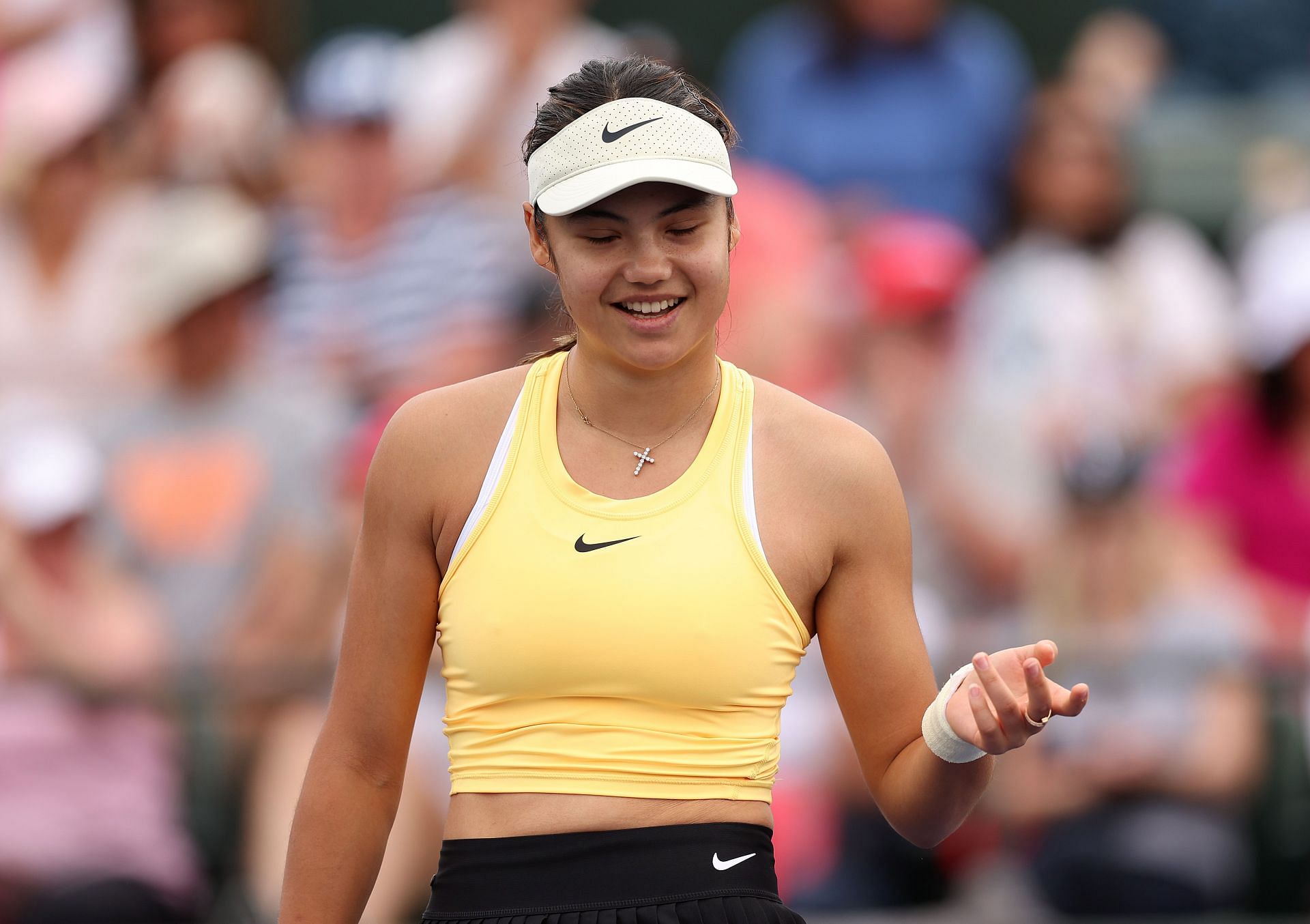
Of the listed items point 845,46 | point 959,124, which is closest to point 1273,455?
point 959,124

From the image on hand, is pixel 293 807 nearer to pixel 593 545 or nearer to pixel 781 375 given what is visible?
pixel 781 375

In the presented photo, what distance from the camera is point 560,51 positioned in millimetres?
6820

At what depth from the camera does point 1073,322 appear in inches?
248

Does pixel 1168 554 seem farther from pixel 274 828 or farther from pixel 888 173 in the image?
pixel 274 828

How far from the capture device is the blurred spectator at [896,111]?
6.78m

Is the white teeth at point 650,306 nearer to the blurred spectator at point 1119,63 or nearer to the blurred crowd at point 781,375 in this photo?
the blurred crowd at point 781,375

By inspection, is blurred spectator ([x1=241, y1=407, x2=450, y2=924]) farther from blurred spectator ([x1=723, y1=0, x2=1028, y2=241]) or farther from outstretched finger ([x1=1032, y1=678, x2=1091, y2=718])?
outstretched finger ([x1=1032, y1=678, x2=1091, y2=718])

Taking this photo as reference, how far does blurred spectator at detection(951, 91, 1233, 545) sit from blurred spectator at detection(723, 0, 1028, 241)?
0.68 feet

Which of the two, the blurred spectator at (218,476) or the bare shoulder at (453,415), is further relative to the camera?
the blurred spectator at (218,476)

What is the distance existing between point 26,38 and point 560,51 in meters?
2.26

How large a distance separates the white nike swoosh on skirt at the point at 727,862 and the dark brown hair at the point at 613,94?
0.76 meters

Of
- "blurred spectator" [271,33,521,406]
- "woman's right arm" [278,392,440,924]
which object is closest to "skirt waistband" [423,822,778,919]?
"woman's right arm" [278,392,440,924]

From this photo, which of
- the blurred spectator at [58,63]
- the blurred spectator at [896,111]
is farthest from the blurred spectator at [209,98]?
the blurred spectator at [896,111]

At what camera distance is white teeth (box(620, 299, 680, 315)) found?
7.59 ft
